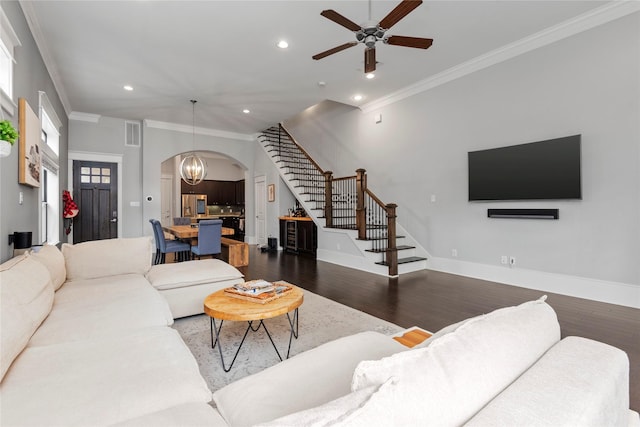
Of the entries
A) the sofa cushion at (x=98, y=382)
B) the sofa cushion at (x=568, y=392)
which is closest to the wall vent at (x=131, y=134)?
the sofa cushion at (x=98, y=382)

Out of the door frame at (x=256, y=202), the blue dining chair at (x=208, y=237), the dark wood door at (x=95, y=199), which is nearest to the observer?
the blue dining chair at (x=208, y=237)

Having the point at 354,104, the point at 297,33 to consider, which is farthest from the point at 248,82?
the point at 354,104

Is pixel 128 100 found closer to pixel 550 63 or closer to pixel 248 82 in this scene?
pixel 248 82

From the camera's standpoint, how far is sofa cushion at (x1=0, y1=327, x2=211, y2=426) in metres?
1.07

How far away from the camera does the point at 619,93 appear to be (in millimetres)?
3584

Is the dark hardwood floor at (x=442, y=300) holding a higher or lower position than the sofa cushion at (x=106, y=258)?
lower

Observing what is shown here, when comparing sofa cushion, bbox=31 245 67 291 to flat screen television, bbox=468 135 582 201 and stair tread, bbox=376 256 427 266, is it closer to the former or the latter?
stair tread, bbox=376 256 427 266

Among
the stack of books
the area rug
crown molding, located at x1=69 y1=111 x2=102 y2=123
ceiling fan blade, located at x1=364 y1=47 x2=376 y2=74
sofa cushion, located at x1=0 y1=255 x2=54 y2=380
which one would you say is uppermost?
crown molding, located at x1=69 y1=111 x2=102 y2=123

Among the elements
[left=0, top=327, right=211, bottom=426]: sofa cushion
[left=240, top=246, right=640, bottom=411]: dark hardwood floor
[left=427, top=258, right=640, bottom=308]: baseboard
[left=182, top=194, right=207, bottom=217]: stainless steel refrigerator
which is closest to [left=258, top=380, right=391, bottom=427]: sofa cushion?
[left=0, top=327, right=211, bottom=426]: sofa cushion

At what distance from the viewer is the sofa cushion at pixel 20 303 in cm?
137

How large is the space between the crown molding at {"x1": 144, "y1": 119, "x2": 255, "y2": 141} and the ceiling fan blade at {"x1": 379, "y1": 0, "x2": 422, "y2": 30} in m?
6.69

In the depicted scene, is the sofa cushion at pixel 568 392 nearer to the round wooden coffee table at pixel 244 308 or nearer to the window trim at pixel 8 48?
the round wooden coffee table at pixel 244 308

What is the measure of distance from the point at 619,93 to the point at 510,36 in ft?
4.81

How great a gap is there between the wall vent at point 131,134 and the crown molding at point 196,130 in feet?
0.94
